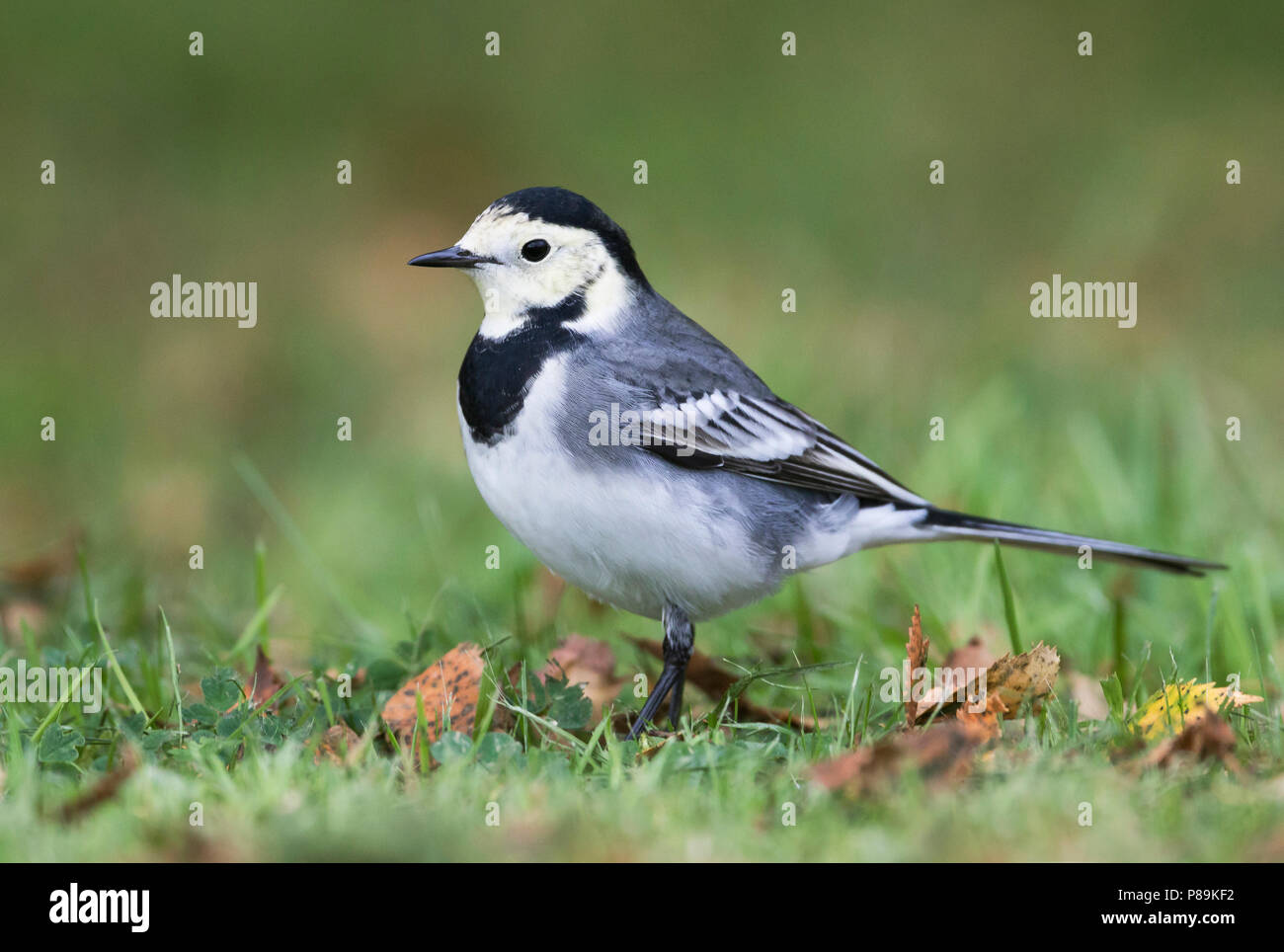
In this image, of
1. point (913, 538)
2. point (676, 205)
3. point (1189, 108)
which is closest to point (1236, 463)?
point (913, 538)

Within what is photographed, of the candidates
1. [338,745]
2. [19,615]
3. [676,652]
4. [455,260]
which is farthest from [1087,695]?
[19,615]

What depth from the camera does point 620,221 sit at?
10195 millimetres

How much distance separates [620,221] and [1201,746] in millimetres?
7331

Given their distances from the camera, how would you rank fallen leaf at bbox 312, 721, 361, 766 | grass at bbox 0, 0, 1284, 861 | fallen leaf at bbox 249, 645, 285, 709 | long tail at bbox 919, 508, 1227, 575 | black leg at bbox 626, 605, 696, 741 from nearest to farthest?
grass at bbox 0, 0, 1284, 861
fallen leaf at bbox 312, 721, 361, 766
fallen leaf at bbox 249, 645, 285, 709
black leg at bbox 626, 605, 696, 741
long tail at bbox 919, 508, 1227, 575

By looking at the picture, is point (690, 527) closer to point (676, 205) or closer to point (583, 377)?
point (583, 377)

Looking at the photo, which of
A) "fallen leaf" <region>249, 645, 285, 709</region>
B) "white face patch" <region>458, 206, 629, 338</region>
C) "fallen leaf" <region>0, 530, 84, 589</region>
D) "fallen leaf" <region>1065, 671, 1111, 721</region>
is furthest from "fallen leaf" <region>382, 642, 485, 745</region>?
"fallen leaf" <region>0, 530, 84, 589</region>

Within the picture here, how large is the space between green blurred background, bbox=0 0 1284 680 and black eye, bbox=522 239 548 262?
2424 millimetres

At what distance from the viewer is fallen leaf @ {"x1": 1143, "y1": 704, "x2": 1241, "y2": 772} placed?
348 centimetres

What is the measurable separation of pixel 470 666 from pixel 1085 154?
27.9 ft

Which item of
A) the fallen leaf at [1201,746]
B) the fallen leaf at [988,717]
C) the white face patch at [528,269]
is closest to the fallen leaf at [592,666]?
the white face patch at [528,269]

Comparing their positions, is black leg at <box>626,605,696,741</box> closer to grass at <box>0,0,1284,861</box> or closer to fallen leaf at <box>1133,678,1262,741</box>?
grass at <box>0,0,1284,861</box>

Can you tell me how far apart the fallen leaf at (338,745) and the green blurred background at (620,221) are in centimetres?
267

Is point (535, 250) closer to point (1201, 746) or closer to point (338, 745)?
point (338, 745)

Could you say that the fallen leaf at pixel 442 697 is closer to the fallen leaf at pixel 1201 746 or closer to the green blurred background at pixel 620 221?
the fallen leaf at pixel 1201 746
